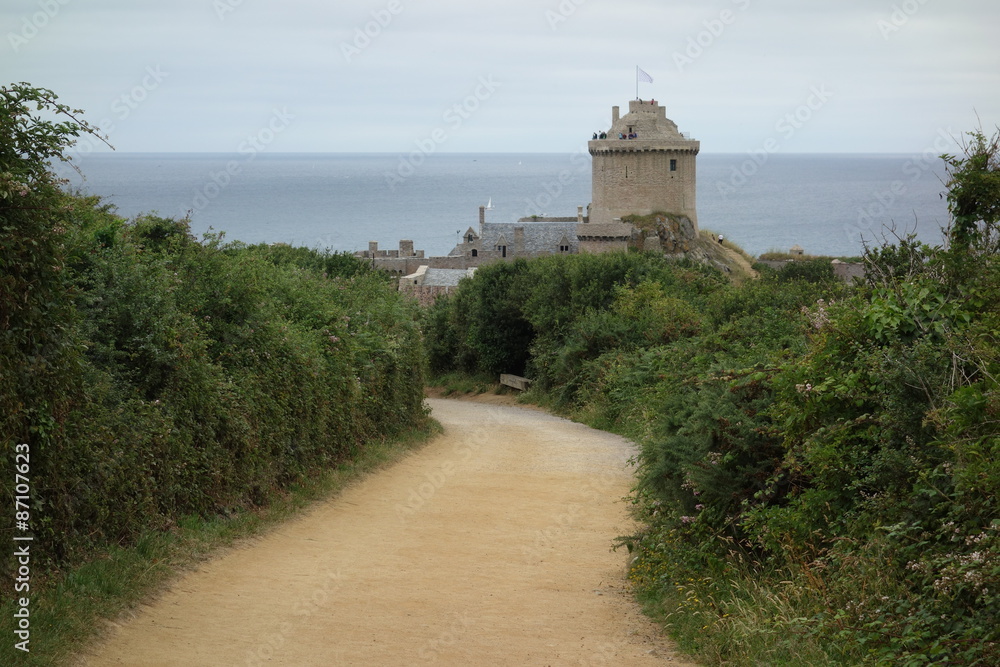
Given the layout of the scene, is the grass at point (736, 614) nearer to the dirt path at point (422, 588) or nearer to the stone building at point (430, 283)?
the dirt path at point (422, 588)

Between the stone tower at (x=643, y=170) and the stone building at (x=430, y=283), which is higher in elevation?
the stone tower at (x=643, y=170)

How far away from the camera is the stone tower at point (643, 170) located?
259ft

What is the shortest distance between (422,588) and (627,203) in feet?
237

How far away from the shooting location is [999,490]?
6.30 meters

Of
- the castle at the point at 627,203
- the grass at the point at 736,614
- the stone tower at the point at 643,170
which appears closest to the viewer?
the grass at the point at 736,614

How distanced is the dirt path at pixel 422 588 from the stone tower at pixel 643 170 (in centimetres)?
6540

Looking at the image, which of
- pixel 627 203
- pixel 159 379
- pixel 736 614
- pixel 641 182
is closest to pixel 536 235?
pixel 627 203

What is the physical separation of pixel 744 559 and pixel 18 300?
6.43m

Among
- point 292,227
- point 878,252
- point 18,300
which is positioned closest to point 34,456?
point 18,300

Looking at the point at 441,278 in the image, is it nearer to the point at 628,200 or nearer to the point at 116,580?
the point at 628,200

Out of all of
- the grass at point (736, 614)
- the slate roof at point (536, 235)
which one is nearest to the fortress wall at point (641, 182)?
the slate roof at point (536, 235)

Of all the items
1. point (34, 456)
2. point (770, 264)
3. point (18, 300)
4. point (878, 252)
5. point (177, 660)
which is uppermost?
point (770, 264)

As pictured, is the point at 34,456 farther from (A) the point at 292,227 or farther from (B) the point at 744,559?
(A) the point at 292,227

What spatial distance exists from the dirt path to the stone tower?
2575 inches
